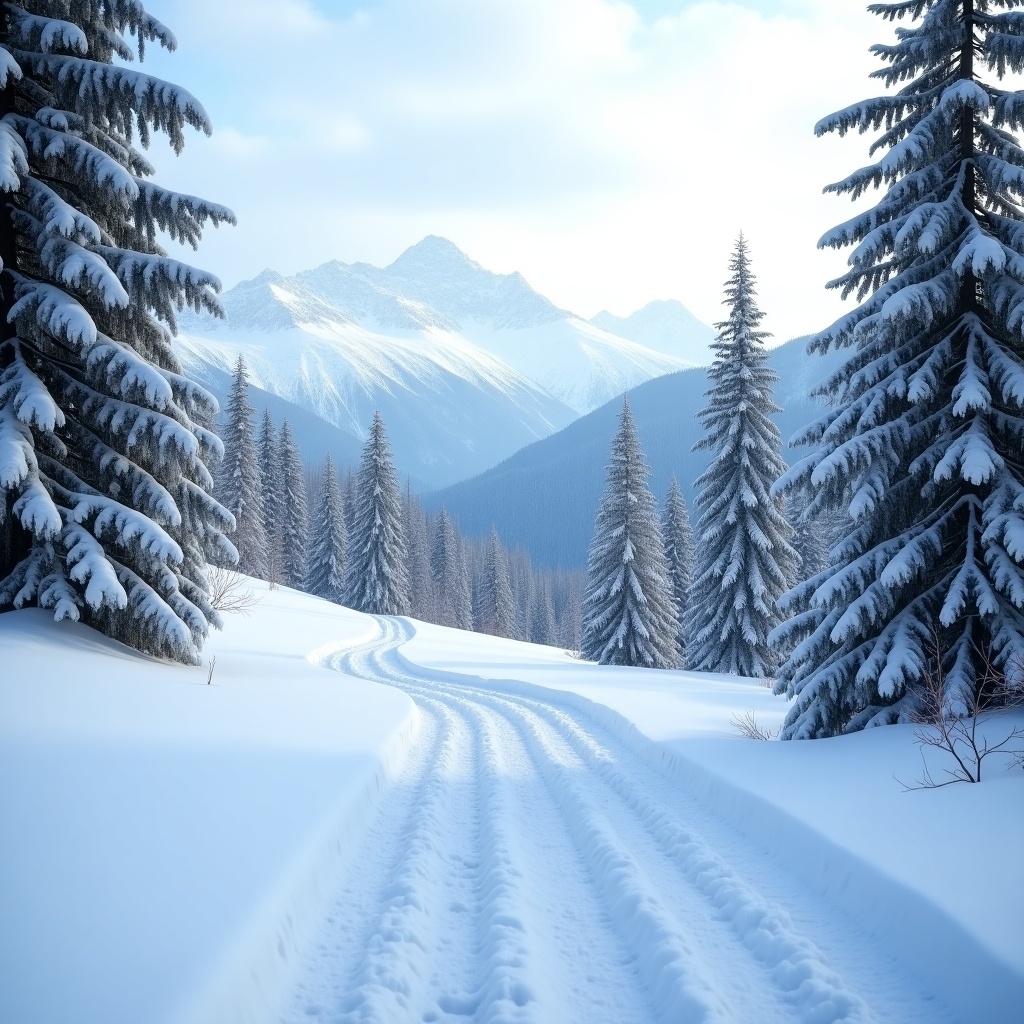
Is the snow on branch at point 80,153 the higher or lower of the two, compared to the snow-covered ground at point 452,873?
higher

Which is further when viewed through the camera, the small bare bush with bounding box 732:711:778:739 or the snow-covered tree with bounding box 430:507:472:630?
the snow-covered tree with bounding box 430:507:472:630

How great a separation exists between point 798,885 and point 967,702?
13.7ft

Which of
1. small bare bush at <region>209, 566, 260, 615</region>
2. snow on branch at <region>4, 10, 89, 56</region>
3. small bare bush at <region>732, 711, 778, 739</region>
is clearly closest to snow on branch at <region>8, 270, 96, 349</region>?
snow on branch at <region>4, 10, 89, 56</region>

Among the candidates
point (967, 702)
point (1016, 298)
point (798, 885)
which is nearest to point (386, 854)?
point (798, 885)

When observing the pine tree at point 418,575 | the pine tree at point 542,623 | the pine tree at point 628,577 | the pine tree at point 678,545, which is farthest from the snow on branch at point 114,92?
the pine tree at point 542,623

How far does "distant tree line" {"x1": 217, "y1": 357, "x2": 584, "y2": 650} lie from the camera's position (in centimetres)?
4662

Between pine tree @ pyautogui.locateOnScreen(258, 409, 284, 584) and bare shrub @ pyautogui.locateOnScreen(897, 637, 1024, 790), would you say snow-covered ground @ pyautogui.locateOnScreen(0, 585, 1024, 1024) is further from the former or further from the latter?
pine tree @ pyautogui.locateOnScreen(258, 409, 284, 584)

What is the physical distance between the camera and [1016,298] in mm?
8438

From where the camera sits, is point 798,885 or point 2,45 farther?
point 2,45

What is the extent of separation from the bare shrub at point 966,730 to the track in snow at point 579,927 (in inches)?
88.2

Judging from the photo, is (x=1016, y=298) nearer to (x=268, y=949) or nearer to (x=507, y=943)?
(x=507, y=943)

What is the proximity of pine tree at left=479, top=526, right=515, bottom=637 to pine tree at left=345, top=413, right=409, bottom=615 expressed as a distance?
14.7 metres

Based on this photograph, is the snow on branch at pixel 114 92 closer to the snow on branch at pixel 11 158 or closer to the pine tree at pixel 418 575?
the snow on branch at pixel 11 158

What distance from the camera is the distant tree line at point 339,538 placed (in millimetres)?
46625
